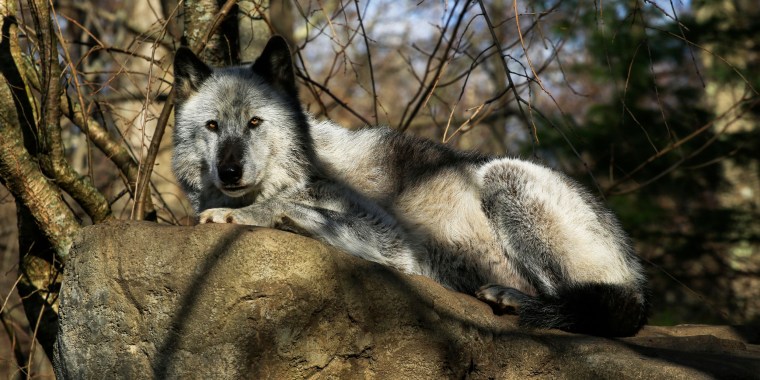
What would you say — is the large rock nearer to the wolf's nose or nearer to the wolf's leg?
the wolf's leg

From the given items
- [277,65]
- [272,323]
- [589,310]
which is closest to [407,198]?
[277,65]

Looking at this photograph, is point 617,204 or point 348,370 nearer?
point 348,370

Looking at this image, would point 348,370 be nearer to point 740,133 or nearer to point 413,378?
point 413,378

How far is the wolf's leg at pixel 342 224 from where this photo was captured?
4.16m

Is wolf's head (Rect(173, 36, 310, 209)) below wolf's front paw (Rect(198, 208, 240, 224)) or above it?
above

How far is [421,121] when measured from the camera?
407 inches

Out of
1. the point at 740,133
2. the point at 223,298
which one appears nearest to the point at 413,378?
the point at 223,298

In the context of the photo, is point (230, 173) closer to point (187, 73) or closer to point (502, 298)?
point (187, 73)

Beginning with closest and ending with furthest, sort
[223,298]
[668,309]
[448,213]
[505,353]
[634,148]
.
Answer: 1. [223,298]
2. [505,353]
3. [448,213]
4. [634,148]
5. [668,309]

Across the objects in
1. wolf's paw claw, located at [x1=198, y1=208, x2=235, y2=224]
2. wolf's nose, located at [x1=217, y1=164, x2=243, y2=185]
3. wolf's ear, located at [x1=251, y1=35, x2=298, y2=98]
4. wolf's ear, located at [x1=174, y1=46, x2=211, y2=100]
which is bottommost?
wolf's paw claw, located at [x1=198, y1=208, x2=235, y2=224]

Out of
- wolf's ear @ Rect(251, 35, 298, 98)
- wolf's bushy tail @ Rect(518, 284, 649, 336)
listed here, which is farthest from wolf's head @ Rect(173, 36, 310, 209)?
wolf's bushy tail @ Rect(518, 284, 649, 336)

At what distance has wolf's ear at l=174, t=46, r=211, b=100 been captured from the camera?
491 cm

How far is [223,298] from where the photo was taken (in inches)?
134

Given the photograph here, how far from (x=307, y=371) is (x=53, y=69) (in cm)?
263
